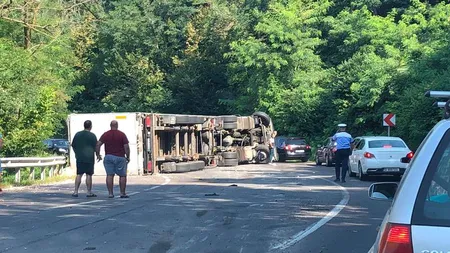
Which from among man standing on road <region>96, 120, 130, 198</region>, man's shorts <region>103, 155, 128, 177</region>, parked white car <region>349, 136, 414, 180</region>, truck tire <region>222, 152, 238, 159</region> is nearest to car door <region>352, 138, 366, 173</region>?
parked white car <region>349, 136, 414, 180</region>

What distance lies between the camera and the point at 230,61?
54.8 m

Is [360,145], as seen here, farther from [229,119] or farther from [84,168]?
[229,119]

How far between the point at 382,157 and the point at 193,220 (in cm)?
1135

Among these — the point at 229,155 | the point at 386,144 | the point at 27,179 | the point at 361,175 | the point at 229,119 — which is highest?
the point at 229,119

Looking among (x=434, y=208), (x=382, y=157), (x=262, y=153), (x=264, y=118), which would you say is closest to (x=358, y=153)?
(x=382, y=157)

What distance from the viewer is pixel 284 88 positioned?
48.8m

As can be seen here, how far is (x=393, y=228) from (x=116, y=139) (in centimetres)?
1306

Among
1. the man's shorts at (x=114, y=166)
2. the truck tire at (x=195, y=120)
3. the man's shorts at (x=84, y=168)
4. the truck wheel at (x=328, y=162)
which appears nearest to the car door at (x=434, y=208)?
the man's shorts at (x=114, y=166)

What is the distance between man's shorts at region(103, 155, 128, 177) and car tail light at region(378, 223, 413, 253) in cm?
1274

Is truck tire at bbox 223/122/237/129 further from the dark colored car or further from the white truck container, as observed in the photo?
the white truck container

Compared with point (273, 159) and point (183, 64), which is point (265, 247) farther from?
point (183, 64)

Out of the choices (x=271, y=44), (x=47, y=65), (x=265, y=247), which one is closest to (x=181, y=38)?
(x=271, y=44)

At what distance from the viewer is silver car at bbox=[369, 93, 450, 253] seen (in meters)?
3.79

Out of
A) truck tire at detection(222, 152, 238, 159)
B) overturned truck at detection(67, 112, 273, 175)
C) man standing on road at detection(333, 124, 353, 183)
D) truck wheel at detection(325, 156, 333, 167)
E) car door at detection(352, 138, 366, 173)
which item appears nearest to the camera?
man standing on road at detection(333, 124, 353, 183)
